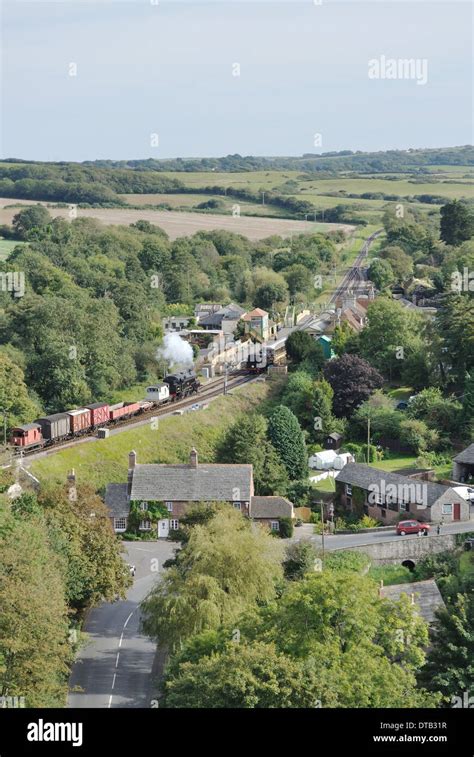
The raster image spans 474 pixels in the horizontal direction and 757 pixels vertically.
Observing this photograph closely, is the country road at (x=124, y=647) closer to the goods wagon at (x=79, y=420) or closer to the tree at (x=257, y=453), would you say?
the tree at (x=257, y=453)

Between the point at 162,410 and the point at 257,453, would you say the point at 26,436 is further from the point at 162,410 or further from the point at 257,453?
the point at 257,453

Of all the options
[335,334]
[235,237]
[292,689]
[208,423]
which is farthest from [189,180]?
[292,689]

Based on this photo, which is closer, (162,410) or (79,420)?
(79,420)

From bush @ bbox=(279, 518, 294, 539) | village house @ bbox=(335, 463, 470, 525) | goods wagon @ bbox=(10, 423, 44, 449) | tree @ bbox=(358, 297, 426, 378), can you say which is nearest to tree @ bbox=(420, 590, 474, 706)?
bush @ bbox=(279, 518, 294, 539)

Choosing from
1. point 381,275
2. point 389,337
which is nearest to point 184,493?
point 389,337

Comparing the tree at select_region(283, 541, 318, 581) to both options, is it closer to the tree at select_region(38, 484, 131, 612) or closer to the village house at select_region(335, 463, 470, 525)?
the tree at select_region(38, 484, 131, 612)
